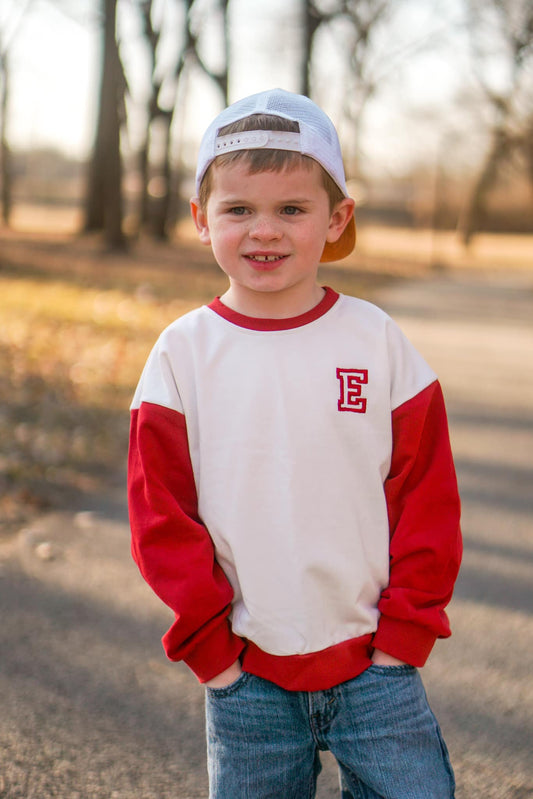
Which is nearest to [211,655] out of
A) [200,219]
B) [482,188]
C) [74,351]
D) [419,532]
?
[419,532]

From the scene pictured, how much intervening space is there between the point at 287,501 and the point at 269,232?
0.49 m

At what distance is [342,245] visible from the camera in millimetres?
1899

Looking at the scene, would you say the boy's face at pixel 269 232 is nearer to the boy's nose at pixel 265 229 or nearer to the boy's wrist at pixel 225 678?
the boy's nose at pixel 265 229

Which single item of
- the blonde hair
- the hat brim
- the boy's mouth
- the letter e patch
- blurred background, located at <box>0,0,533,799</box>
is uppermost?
the blonde hair

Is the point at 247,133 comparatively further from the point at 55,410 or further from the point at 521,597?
the point at 55,410

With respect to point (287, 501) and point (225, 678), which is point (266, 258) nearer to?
point (287, 501)

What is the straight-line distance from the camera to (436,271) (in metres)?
25.0

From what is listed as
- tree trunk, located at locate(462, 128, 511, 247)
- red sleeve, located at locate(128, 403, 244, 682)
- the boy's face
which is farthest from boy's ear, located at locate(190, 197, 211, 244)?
tree trunk, located at locate(462, 128, 511, 247)

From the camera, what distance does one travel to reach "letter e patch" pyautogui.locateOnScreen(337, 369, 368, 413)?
65.7 inches

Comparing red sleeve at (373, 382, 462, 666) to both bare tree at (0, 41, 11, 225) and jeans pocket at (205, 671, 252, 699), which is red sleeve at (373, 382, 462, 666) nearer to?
jeans pocket at (205, 671, 252, 699)

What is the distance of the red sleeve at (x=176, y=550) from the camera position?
1.59 metres

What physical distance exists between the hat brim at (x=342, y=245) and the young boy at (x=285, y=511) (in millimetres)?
181

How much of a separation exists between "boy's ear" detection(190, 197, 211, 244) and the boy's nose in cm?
18

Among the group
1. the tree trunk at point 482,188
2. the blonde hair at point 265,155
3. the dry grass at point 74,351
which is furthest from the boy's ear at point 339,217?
the tree trunk at point 482,188
